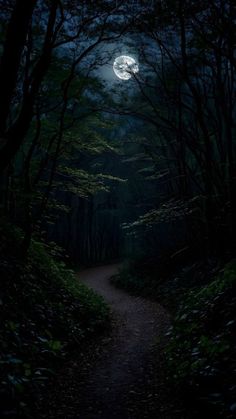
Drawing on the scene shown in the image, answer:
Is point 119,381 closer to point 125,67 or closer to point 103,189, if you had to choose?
point 103,189

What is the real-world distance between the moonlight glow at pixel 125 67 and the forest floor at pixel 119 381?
868cm

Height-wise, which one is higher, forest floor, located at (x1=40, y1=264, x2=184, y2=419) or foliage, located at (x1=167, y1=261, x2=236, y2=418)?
foliage, located at (x1=167, y1=261, x2=236, y2=418)

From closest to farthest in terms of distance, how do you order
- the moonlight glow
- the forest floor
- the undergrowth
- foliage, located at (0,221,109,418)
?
1. the undergrowth
2. foliage, located at (0,221,109,418)
3. the forest floor
4. the moonlight glow

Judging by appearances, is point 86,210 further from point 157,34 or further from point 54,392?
point 54,392

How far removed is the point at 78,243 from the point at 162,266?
39.7ft

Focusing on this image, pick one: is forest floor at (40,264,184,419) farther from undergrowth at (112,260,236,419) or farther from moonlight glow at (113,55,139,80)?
moonlight glow at (113,55,139,80)

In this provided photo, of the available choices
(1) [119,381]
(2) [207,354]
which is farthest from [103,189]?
(2) [207,354]

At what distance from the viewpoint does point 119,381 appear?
5391 millimetres

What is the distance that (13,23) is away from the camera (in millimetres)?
3875

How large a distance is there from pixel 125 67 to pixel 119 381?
10.2 metres

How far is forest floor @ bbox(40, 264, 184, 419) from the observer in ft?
14.1

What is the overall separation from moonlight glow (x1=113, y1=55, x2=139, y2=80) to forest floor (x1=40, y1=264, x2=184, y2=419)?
8678mm

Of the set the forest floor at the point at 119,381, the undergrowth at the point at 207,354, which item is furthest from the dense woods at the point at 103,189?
the forest floor at the point at 119,381

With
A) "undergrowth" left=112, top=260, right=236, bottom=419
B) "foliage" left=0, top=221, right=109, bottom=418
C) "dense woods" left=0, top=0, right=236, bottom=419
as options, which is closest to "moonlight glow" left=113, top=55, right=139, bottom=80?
"dense woods" left=0, top=0, right=236, bottom=419
